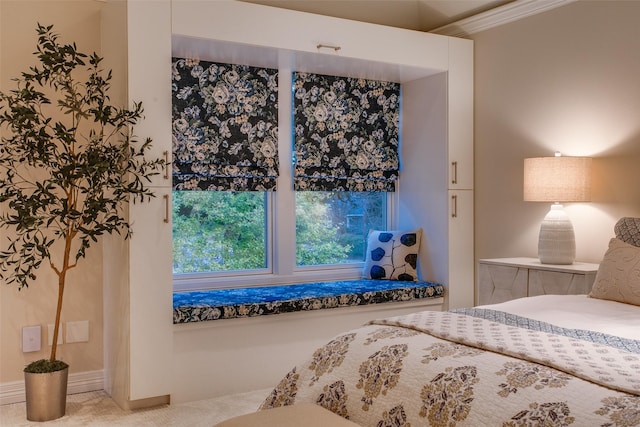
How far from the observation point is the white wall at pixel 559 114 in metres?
3.39

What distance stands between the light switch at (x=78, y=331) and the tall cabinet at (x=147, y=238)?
0.37 metres

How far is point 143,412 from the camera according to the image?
3244mm

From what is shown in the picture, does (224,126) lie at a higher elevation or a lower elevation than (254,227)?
higher

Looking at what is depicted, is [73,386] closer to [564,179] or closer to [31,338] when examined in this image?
[31,338]

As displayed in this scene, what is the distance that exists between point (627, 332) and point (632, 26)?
1930 mm

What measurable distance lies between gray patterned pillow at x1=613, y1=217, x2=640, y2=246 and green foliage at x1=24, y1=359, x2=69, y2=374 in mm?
2762

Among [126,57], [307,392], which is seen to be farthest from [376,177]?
[307,392]

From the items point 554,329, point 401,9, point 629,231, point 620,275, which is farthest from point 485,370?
point 401,9

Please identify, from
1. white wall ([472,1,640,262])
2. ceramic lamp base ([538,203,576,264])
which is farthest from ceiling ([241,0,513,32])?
ceramic lamp base ([538,203,576,264])

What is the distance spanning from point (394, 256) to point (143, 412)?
198 centimetres

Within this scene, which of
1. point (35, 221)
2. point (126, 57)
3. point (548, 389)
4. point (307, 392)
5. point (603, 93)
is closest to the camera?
point (548, 389)

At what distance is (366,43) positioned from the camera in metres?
3.92

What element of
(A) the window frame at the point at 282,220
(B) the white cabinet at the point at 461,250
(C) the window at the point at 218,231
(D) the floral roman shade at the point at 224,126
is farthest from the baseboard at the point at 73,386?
(B) the white cabinet at the point at 461,250

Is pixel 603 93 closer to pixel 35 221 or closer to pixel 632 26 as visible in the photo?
pixel 632 26
